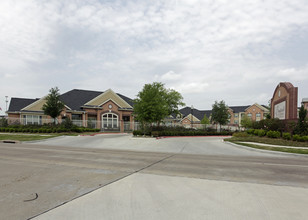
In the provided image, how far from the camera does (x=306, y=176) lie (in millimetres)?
7637

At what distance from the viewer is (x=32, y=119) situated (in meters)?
34.6

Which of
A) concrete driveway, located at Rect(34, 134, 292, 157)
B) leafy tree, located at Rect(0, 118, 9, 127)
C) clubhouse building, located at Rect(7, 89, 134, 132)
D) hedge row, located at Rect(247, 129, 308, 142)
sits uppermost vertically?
clubhouse building, located at Rect(7, 89, 134, 132)

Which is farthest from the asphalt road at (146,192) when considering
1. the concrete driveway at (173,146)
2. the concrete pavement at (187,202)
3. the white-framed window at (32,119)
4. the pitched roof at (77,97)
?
the pitched roof at (77,97)

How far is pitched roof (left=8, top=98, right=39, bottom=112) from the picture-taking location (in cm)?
3453

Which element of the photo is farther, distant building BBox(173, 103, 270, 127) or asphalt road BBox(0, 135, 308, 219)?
distant building BBox(173, 103, 270, 127)

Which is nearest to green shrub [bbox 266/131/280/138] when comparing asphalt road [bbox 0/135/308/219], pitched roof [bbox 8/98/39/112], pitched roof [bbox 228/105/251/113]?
asphalt road [bbox 0/135/308/219]

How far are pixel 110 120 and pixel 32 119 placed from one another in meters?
12.3

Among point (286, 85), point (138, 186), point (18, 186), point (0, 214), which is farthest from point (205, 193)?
point (286, 85)

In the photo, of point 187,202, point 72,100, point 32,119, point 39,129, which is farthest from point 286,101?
point 32,119

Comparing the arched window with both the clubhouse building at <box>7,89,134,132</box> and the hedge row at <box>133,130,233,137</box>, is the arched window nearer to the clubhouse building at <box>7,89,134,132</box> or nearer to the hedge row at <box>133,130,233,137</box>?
the clubhouse building at <box>7,89,134,132</box>

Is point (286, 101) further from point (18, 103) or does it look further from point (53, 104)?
point (18, 103)

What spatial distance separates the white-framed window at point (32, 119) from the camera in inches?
1331

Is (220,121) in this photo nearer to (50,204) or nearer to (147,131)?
(147,131)

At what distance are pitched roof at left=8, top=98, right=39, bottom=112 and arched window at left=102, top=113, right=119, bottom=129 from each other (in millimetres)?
12534
